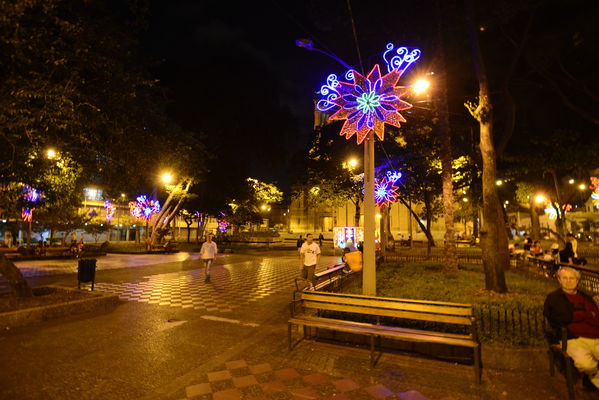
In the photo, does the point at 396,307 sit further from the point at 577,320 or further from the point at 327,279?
the point at 327,279

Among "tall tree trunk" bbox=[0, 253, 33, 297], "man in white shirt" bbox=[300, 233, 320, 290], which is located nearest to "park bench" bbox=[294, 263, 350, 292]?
"man in white shirt" bbox=[300, 233, 320, 290]

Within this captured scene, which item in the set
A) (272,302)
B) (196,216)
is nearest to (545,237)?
(196,216)

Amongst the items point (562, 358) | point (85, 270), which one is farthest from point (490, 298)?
point (85, 270)

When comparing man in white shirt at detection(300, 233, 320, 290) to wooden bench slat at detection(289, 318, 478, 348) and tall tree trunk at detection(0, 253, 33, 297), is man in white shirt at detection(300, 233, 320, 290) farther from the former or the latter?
tall tree trunk at detection(0, 253, 33, 297)

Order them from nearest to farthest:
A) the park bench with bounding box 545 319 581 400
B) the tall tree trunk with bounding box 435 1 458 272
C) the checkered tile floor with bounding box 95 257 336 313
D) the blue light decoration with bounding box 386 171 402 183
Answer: the park bench with bounding box 545 319 581 400, the checkered tile floor with bounding box 95 257 336 313, the tall tree trunk with bounding box 435 1 458 272, the blue light decoration with bounding box 386 171 402 183

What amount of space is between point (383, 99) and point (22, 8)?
6.57 m

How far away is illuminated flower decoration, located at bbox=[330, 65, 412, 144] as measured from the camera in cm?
709

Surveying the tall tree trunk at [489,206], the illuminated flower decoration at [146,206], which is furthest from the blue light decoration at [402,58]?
Answer: the illuminated flower decoration at [146,206]

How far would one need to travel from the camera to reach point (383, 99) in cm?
710

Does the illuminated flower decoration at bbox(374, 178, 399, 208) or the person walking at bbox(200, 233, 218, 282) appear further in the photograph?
the illuminated flower decoration at bbox(374, 178, 399, 208)

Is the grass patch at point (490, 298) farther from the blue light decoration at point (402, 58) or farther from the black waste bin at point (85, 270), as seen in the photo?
the black waste bin at point (85, 270)

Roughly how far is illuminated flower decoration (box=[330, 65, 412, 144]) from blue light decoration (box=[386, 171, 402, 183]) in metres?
10.4

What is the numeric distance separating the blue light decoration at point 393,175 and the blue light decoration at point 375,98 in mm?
10341

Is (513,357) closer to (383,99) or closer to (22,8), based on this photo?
(383,99)
